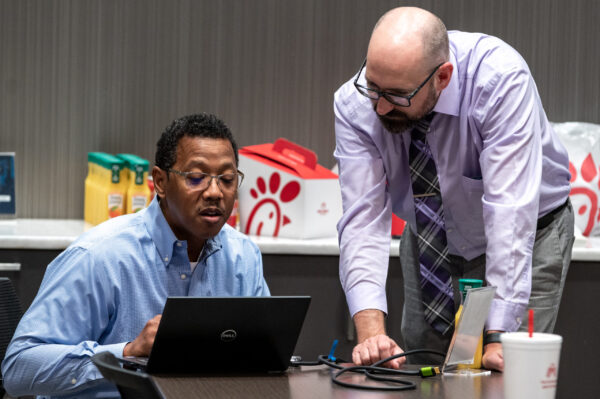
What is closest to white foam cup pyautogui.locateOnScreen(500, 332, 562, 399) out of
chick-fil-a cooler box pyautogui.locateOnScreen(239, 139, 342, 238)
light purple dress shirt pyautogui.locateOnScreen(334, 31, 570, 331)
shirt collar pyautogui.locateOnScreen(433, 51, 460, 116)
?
light purple dress shirt pyautogui.locateOnScreen(334, 31, 570, 331)

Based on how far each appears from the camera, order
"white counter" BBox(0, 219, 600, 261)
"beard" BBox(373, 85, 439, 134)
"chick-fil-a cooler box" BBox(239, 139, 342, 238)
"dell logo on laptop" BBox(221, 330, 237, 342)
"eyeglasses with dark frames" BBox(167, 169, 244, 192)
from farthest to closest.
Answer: "chick-fil-a cooler box" BBox(239, 139, 342, 238), "white counter" BBox(0, 219, 600, 261), "eyeglasses with dark frames" BBox(167, 169, 244, 192), "beard" BBox(373, 85, 439, 134), "dell logo on laptop" BBox(221, 330, 237, 342)

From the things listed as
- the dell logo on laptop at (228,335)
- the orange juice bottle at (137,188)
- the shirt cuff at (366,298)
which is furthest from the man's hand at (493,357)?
the orange juice bottle at (137,188)

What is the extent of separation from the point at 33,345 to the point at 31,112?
6.36ft

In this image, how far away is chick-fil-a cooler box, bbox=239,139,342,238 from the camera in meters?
3.17

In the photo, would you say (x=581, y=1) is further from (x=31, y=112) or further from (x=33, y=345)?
(x=33, y=345)

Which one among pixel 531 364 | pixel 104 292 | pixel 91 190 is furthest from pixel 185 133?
pixel 91 190

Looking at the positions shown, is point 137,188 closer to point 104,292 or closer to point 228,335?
point 104,292

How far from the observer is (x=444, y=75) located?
1.85 meters

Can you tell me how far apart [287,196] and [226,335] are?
166 cm

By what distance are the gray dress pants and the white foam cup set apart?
0.60m

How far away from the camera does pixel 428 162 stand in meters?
2.05

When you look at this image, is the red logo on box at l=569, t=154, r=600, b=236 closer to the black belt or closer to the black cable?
the black belt

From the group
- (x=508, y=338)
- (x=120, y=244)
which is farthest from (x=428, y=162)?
(x=508, y=338)

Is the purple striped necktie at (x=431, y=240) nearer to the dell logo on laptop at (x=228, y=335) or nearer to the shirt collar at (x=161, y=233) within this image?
the shirt collar at (x=161, y=233)
